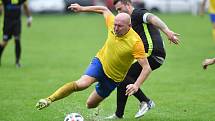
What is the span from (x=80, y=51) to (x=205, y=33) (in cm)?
974

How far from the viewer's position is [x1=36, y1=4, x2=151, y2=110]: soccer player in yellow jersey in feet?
30.4

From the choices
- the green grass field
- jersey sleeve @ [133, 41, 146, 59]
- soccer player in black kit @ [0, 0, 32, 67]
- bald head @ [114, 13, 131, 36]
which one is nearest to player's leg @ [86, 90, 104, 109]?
the green grass field

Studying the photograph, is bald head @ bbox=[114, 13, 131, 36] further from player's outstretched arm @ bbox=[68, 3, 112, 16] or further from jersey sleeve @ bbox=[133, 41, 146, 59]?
player's outstretched arm @ bbox=[68, 3, 112, 16]

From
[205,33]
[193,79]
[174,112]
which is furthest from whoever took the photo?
[205,33]

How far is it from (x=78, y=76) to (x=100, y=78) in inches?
253

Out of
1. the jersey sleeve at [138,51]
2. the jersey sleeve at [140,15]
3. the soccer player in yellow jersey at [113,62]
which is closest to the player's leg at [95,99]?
the soccer player in yellow jersey at [113,62]

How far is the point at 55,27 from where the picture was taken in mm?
35562

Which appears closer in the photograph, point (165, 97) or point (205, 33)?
point (165, 97)

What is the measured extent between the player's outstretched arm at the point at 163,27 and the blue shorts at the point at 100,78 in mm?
1033

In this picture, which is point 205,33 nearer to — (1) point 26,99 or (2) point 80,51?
(2) point 80,51

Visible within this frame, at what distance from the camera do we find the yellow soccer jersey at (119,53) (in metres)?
9.40

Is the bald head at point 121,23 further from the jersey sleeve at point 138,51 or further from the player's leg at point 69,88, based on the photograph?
the player's leg at point 69,88

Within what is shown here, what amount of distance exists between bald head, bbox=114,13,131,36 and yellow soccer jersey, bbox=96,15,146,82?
0.15 meters

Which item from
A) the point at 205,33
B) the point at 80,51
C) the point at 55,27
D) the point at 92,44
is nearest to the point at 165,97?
the point at 80,51
